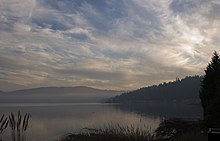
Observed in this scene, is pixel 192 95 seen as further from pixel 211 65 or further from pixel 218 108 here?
pixel 218 108

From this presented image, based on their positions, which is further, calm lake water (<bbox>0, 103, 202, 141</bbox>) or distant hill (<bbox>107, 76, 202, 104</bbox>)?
distant hill (<bbox>107, 76, 202, 104</bbox>)

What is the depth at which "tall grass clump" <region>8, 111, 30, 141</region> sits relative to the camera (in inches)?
284

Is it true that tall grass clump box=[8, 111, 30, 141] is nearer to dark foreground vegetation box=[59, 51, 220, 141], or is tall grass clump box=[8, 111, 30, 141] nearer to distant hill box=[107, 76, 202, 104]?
dark foreground vegetation box=[59, 51, 220, 141]

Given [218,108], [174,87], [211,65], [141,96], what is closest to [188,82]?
[174,87]

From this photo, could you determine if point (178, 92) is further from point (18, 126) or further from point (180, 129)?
point (18, 126)

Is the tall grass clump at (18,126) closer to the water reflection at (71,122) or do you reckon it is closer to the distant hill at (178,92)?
the water reflection at (71,122)

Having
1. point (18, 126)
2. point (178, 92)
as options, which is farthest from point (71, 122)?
point (178, 92)

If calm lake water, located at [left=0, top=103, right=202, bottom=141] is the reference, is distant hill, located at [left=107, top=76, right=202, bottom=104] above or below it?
above

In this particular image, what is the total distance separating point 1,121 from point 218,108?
1156cm

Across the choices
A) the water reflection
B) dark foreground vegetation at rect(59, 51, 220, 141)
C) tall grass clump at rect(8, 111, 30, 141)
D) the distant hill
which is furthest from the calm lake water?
the distant hill

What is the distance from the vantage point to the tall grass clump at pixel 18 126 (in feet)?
23.6

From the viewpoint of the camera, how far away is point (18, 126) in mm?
7414

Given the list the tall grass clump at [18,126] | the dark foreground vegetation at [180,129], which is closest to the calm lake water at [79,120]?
the dark foreground vegetation at [180,129]

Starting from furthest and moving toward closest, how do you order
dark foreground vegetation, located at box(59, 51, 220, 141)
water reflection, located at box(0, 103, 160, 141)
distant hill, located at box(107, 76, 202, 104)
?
1. distant hill, located at box(107, 76, 202, 104)
2. water reflection, located at box(0, 103, 160, 141)
3. dark foreground vegetation, located at box(59, 51, 220, 141)
